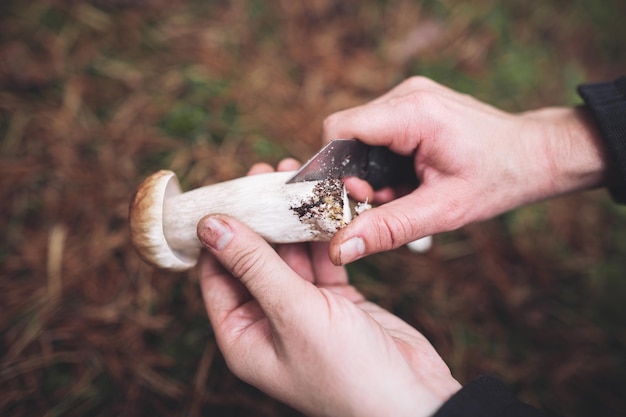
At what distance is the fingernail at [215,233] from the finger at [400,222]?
34 cm

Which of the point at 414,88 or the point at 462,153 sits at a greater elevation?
the point at 414,88

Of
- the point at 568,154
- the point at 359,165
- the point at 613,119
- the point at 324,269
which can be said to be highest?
the point at 359,165

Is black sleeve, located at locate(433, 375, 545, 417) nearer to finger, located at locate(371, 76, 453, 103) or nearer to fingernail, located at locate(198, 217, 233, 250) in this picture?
fingernail, located at locate(198, 217, 233, 250)

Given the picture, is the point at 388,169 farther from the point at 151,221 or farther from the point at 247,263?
the point at 151,221

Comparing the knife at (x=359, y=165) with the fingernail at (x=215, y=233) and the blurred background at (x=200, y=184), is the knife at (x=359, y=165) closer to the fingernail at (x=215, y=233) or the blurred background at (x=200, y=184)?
the fingernail at (x=215, y=233)

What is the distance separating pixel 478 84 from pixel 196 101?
5.97 ft

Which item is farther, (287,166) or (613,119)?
(287,166)

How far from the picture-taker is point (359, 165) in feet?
5.58

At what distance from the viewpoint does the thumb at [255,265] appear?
121 cm

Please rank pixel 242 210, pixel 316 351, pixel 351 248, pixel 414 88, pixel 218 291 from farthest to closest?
pixel 414 88, pixel 218 291, pixel 242 210, pixel 351 248, pixel 316 351

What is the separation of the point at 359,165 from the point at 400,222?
39cm

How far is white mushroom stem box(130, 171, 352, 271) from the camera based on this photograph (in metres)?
1.43

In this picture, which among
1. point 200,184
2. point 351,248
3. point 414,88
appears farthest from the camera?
point 200,184

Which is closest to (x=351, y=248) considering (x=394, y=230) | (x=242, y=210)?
(x=394, y=230)
